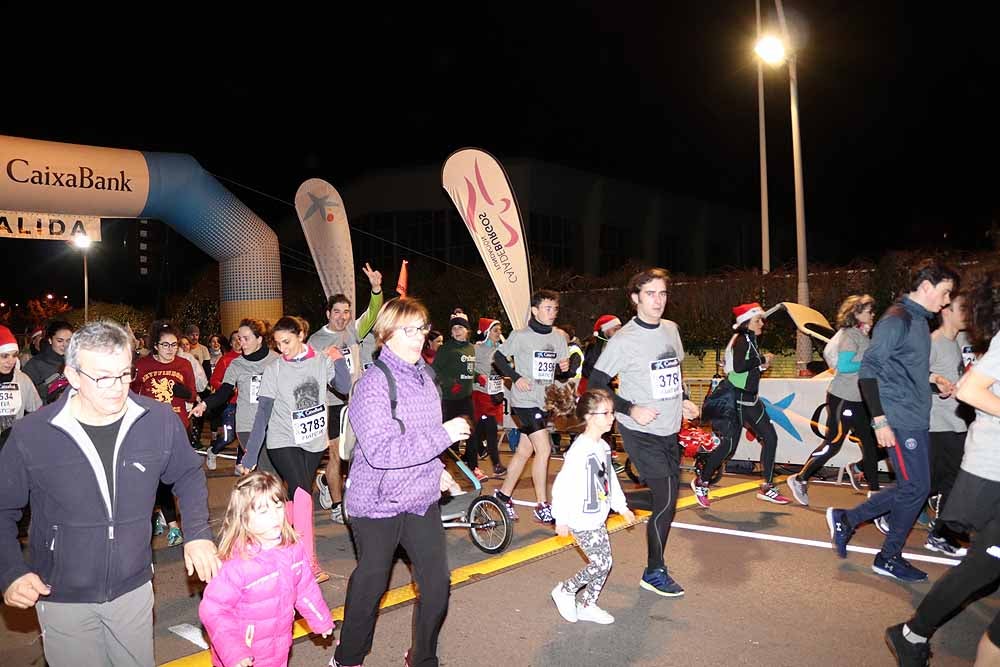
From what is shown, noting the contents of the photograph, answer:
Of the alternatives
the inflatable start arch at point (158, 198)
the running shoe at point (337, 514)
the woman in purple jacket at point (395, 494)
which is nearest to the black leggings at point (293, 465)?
the running shoe at point (337, 514)

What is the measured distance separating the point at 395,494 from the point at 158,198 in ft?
48.3

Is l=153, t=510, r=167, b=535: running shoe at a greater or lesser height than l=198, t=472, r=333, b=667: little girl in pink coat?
lesser

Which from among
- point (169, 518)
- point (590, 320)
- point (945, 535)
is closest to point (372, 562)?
point (169, 518)

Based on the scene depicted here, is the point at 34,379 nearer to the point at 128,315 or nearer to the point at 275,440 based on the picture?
the point at 275,440

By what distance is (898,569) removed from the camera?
5621 mm

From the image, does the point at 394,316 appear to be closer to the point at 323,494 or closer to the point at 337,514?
the point at 337,514

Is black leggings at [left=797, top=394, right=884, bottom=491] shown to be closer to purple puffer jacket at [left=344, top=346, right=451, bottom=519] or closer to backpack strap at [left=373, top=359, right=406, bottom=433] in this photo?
purple puffer jacket at [left=344, top=346, right=451, bottom=519]

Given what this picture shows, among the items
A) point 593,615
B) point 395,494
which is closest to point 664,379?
point 593,615

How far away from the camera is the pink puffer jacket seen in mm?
3178

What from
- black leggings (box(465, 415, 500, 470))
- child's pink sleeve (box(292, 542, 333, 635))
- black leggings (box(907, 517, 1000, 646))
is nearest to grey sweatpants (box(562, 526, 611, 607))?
black leggings (box(907, 517, 1000, 646))

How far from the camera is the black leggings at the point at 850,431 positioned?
7.77 m

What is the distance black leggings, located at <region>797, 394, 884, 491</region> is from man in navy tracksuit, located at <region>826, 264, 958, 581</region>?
2266 millimetres

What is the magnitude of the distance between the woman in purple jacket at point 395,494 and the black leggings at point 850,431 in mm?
5341

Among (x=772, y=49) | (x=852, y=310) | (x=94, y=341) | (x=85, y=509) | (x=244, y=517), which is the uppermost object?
(x=772, y=49)
